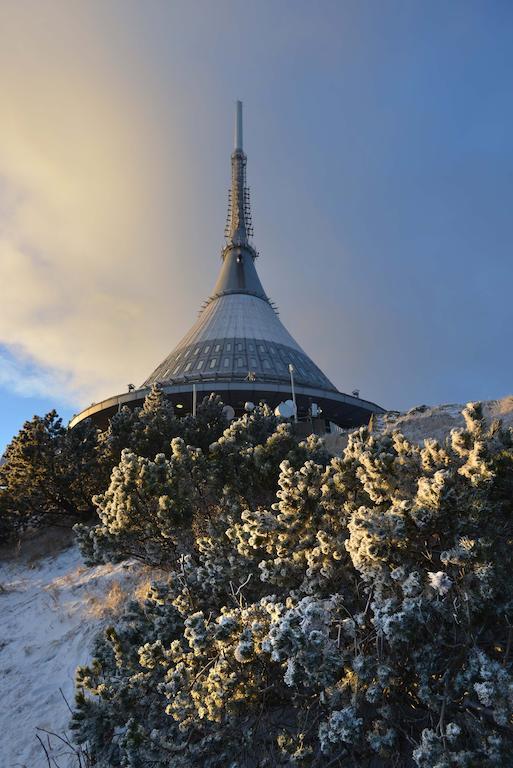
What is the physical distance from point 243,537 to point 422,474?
304cm

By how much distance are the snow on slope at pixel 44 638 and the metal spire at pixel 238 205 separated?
182ft

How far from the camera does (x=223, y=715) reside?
565cm

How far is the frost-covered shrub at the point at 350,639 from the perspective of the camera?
502 centimetres

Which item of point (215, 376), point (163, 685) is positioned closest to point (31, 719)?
point (163, 685)

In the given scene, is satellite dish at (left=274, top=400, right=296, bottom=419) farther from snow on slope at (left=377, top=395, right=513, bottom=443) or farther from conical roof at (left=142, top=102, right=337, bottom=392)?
conical roof at (left=142, top=102, right=337, bottom=392)

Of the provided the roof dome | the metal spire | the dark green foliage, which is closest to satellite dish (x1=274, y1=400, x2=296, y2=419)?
the roof dome

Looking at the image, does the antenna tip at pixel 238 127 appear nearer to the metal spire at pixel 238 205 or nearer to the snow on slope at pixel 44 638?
the metal spire at pixel 238 205

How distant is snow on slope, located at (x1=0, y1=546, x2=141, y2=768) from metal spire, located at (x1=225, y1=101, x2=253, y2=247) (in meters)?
55.6

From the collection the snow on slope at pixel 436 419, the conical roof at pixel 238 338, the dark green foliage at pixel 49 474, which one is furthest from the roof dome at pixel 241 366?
the dark green foliage at pixel 49 474

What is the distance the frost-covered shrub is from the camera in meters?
5.02

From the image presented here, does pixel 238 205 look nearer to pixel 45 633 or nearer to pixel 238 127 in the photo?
pixel 238 127

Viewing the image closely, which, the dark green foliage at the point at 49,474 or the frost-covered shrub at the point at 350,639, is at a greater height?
the dark green foliage at the point at 49,474

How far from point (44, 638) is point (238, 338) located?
33840mm

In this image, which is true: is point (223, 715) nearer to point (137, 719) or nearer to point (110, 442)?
point (137, 719)
